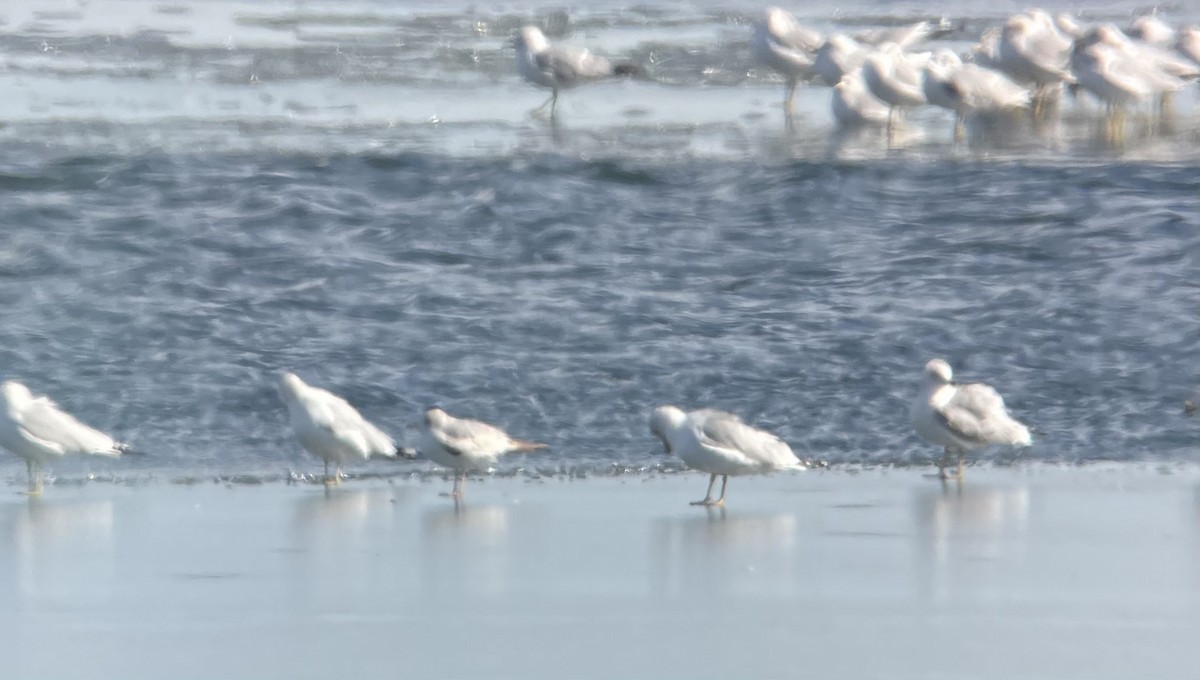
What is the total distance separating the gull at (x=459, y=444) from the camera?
744cm

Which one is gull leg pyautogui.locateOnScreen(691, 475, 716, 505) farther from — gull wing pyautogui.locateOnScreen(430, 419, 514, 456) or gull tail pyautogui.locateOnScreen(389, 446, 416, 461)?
gull tail pyautogui.locateOnScreen(389, 446, 416, 461)

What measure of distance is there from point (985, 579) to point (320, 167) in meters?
8.23

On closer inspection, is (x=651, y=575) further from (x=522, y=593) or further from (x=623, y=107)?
(x=623, y=107)

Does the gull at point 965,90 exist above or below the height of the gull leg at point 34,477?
above

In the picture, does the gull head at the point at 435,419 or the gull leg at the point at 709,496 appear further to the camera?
the gull head at the point at 435,419

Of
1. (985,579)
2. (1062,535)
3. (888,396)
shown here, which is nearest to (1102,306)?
(888,396)

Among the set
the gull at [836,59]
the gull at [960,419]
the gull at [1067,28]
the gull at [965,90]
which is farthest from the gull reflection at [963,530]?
the gull at [1067,28]

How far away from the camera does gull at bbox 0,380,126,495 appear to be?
7.63 meters

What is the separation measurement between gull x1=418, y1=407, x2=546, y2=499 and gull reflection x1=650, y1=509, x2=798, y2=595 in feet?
3.43

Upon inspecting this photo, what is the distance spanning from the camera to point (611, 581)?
5.52 m

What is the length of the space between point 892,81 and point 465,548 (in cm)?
1007

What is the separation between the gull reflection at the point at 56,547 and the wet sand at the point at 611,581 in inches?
0.6

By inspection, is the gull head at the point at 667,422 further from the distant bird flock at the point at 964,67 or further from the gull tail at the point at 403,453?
the distant bird flock at the point at 964,67

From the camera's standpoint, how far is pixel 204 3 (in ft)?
72.0
